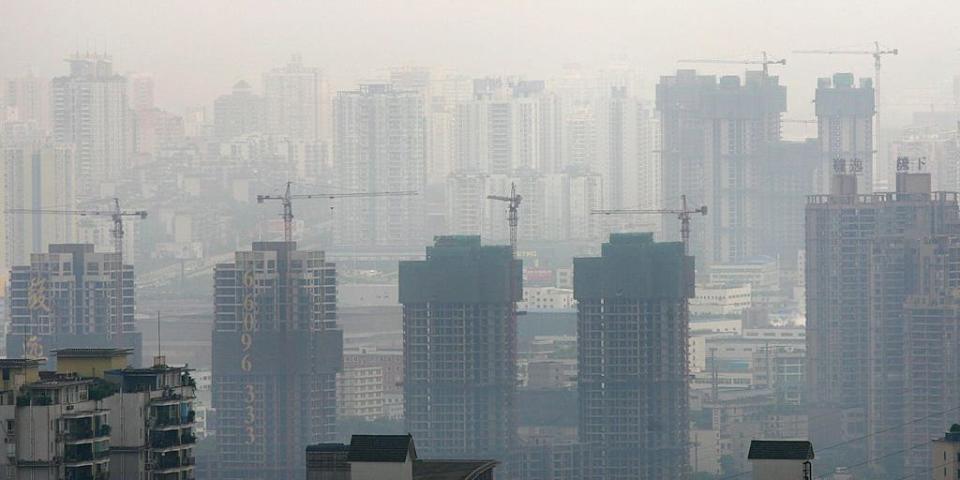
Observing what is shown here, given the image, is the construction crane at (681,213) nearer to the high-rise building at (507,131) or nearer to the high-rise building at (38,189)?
the high-rise building at (507,131)

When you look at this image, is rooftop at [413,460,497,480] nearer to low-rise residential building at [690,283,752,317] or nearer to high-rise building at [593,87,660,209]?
high-rise building at [593,87,660,209]

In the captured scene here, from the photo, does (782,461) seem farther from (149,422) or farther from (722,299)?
(722,299)

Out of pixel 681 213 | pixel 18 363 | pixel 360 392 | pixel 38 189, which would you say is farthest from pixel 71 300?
pixel 18 363

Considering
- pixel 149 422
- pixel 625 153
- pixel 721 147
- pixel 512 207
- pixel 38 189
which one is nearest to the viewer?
pixel 149 422

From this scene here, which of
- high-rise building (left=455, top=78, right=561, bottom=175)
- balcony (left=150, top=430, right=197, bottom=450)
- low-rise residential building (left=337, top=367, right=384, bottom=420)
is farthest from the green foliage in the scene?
high-rise building (left=455, top=78, right=561, bottom=175)

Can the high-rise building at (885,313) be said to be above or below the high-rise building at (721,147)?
below

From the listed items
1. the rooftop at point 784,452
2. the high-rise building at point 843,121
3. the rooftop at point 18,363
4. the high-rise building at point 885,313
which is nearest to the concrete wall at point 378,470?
the rooftop at point 784,452

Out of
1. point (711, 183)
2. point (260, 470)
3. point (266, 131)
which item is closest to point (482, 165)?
point (266, 131)

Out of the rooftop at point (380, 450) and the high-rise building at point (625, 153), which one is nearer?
the rooftop at point (380, 450)
